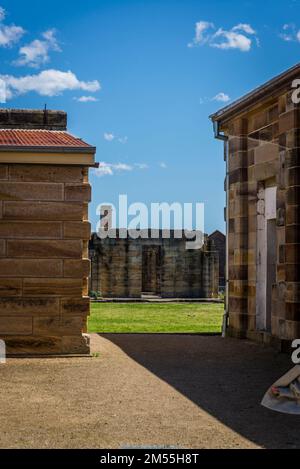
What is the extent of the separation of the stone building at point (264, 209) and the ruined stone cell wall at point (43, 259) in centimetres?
318

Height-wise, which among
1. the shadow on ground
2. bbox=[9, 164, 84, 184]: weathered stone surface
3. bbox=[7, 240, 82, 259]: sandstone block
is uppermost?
bbox=[9, 164, 84, 184]: weathered stone surface

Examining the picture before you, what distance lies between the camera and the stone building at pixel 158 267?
3962cm

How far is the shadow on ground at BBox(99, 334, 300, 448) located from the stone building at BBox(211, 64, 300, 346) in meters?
0.66

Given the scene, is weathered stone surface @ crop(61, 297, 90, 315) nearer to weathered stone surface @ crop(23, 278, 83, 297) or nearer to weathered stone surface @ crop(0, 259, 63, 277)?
weathered stone surface @ crop(23, 278, 83, 297)

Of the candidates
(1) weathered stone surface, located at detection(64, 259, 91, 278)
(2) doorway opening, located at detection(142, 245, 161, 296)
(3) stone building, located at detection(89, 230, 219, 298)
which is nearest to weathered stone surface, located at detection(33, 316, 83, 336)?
(1) weathered stone surface, located at detection(64, 259, 91, 278)

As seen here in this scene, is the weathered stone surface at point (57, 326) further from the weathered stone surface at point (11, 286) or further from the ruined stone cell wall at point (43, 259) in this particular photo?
the weathered stone surface at point (11, 286)

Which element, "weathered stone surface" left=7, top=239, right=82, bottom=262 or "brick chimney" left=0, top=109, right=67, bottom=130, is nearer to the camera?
"weathered stone surface" left=7, top=239, right=82, bottom=262

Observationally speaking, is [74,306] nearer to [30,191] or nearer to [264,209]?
[30,191]

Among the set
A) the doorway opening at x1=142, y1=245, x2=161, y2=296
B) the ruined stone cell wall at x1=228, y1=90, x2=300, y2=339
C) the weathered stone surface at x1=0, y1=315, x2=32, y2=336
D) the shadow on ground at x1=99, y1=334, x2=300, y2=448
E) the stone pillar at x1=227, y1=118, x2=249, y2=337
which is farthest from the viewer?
the doorway opening at x1=142, y1=245, x2=161, y2=296

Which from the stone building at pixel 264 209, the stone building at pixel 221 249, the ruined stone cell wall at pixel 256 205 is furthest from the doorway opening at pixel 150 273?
the ruined stone cell wall at pixel 256 205

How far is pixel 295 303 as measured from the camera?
12383 millimetres

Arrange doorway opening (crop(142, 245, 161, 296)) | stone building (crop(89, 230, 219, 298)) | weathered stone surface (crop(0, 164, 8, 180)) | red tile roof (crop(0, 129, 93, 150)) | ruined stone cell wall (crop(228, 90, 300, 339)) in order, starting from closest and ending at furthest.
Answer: weathered stone surface (crop(0, 164, 8, 180))
red tile roof (crop(0, 129, 93, 150))
ruined stone cell wall (crop(228, 90, 300, 339))
stone building (crop(89, 230, 219, 298))
doorway opening (crop(142, 245, 161, 296))

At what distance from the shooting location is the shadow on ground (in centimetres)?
699

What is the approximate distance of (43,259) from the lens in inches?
477
